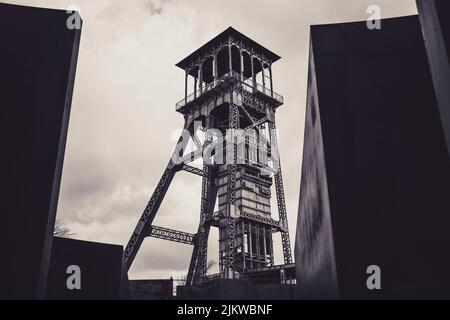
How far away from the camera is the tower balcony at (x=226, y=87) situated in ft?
118

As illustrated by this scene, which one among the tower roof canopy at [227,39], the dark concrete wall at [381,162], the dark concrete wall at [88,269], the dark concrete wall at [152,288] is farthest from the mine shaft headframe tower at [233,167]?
the dark concrete wall at [381,162]

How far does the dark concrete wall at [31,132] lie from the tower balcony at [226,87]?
95.9 ft

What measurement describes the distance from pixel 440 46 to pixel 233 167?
2875 cm

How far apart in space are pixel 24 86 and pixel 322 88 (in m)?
5.01

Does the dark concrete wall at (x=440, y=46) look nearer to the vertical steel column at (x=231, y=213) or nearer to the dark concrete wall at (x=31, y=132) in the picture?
the dark concrete wall at (x=31, y=132)

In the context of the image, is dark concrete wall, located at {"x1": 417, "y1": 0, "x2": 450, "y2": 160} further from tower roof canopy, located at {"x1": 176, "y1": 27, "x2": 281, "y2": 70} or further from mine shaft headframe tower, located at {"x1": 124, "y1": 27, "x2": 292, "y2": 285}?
tower roof canopy, located at {"x1": 176, "y1": 27, "x2": 281, "y2": 70}

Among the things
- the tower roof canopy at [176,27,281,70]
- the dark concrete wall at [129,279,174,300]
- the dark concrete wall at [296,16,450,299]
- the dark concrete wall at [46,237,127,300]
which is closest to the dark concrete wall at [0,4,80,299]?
the dark concrete wall at [296,16,450,299]

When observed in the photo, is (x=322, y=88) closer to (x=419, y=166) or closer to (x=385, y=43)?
(x=385, y=43)

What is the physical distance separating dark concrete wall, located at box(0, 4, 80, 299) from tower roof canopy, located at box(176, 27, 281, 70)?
32.5 meters

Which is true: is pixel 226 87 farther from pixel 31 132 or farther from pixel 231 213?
pixel 31 132

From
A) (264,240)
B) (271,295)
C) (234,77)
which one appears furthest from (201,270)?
(234,77)

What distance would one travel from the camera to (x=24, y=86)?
6699 millimetres

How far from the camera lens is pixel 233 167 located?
32.6 metres

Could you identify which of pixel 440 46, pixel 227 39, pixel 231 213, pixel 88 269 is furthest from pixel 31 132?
pixel 227 39
